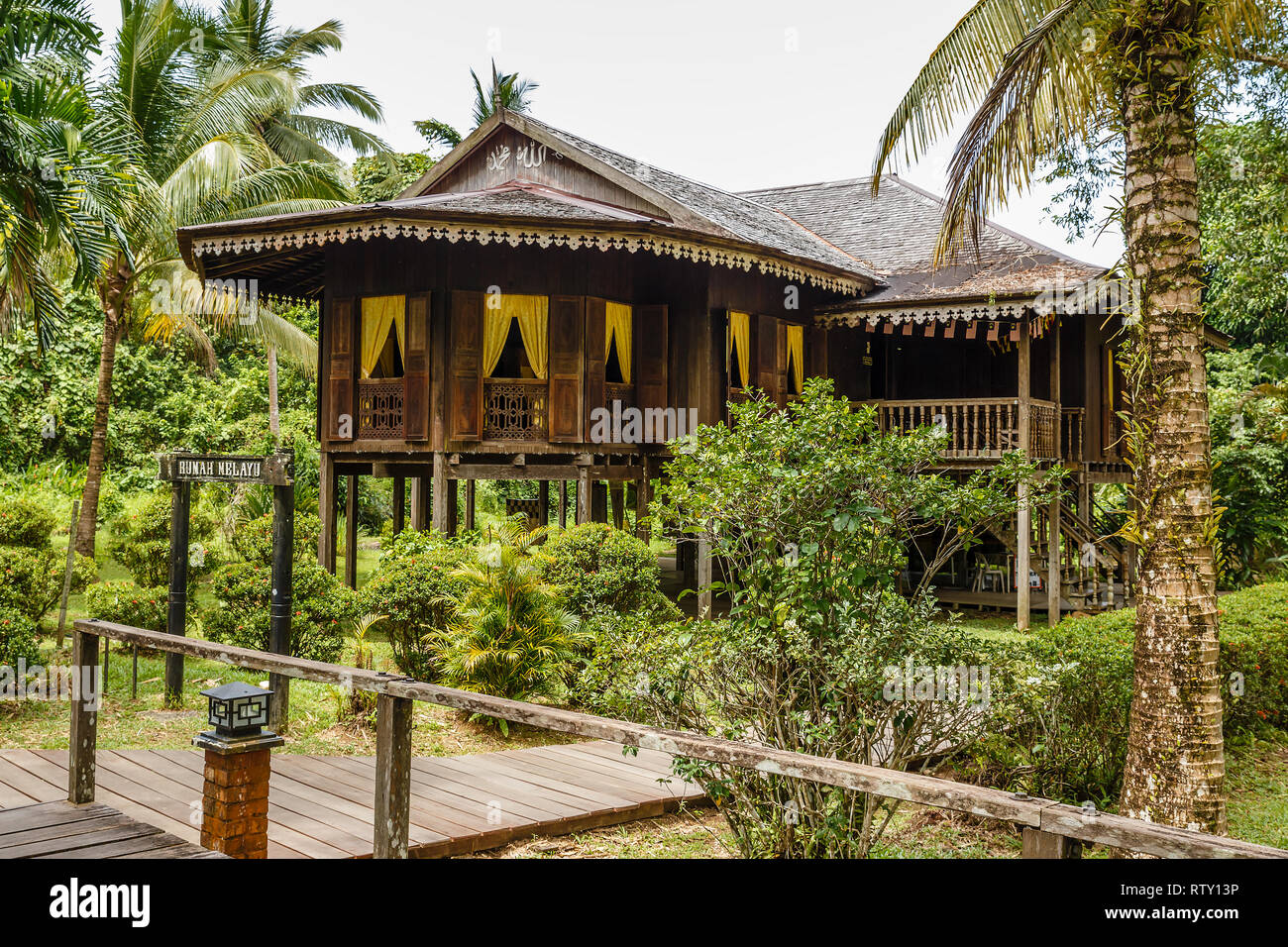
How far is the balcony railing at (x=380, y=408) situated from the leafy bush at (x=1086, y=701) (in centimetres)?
884

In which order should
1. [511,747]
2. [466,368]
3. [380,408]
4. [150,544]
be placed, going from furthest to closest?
[380,408], [466,368], [150,544], [511,747]

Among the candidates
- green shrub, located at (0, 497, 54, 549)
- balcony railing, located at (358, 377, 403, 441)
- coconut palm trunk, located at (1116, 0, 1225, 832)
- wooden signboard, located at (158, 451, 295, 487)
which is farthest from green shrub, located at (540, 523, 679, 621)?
green shrub, located at (0, 497, 54, 549)

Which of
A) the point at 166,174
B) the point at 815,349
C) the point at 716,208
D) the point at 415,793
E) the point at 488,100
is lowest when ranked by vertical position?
the point at 415,793

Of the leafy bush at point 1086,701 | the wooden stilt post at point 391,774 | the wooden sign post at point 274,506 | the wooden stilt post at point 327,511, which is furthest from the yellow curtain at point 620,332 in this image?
the wooden stilt post at point 391,774

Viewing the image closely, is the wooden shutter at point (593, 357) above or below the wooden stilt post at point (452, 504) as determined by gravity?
above

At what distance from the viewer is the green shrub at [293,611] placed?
408 inches

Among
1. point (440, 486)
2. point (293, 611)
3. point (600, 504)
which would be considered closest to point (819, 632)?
point (293, 611)

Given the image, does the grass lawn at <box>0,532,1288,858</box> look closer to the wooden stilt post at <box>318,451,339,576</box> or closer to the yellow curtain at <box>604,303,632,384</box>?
the wooden stilt post at <box>318,451,339,576</box>

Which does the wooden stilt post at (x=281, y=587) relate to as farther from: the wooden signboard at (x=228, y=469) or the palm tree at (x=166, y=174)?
the palm tree at (x=166, y=174)

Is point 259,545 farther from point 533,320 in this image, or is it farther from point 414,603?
point 533,320

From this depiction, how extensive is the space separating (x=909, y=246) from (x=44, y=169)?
13861mm

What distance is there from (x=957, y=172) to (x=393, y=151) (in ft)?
71.7

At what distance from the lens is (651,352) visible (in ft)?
49.2
